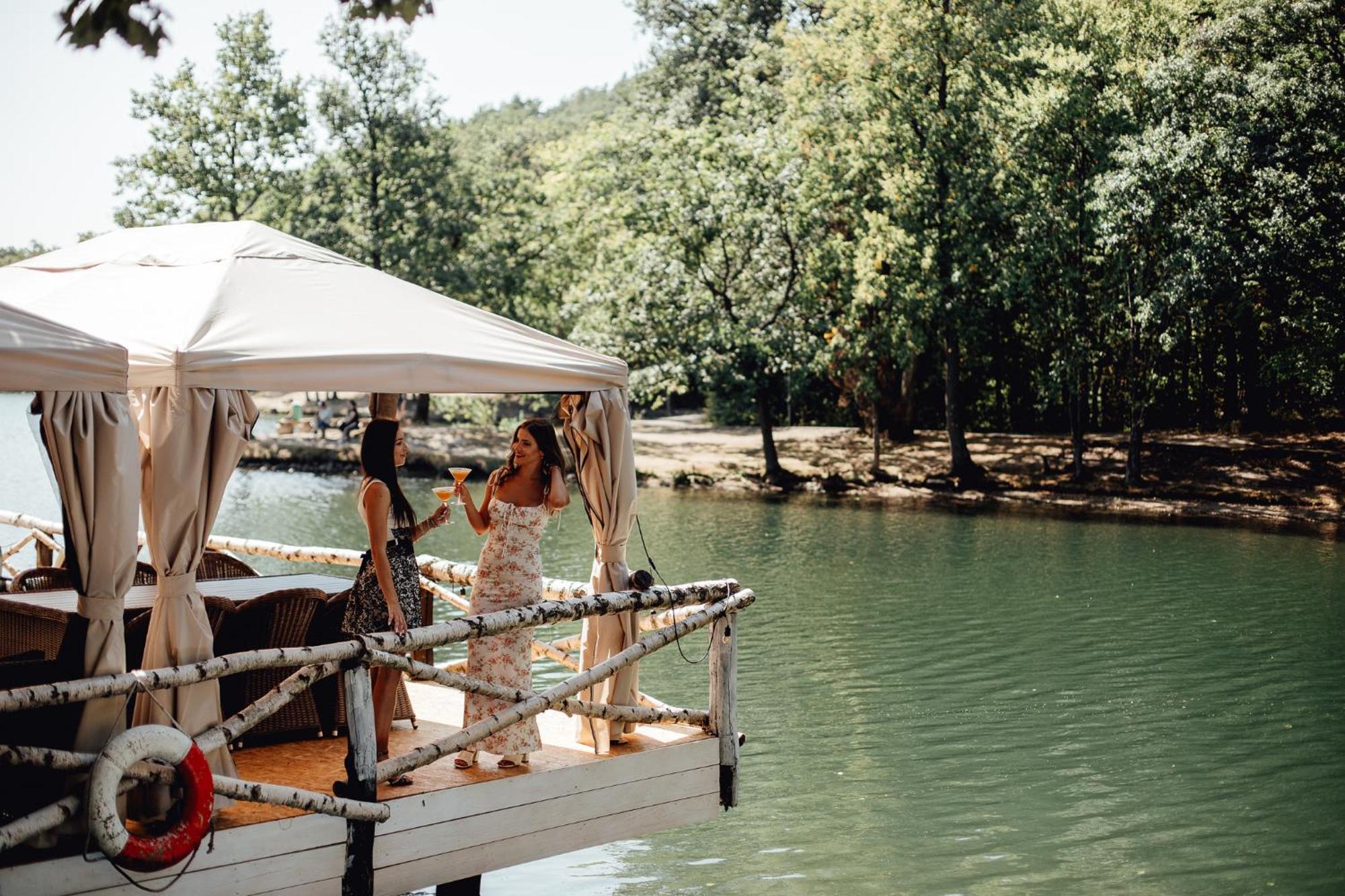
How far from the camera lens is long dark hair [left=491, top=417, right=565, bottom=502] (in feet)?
23.0

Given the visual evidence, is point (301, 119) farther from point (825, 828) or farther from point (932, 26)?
point (825, 828)

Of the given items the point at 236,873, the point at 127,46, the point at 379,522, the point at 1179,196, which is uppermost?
the point at 1179,196

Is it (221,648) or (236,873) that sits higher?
(221,648)

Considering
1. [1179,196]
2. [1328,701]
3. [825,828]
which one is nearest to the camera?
[825,828]

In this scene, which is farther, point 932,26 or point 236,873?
point 932,26

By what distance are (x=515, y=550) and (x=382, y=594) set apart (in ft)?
2.56

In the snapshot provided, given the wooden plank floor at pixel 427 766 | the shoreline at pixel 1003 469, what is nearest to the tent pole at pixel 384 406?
the wooden plank floor at pixel 427 766

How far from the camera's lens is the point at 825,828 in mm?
10359

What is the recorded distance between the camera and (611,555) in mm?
7770

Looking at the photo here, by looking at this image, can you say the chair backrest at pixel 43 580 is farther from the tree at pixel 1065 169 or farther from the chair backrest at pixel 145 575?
the tree at pixel 1065 169

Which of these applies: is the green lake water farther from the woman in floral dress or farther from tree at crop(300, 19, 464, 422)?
tree at crop(300, 19, 464, 422)

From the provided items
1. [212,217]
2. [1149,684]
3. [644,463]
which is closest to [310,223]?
[212,217]

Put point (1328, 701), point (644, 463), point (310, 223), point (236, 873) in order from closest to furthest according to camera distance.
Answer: point (236, 873) → point (1328, 701) → point (644, 463) → point (310, 223)

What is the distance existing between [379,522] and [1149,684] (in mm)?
11172
